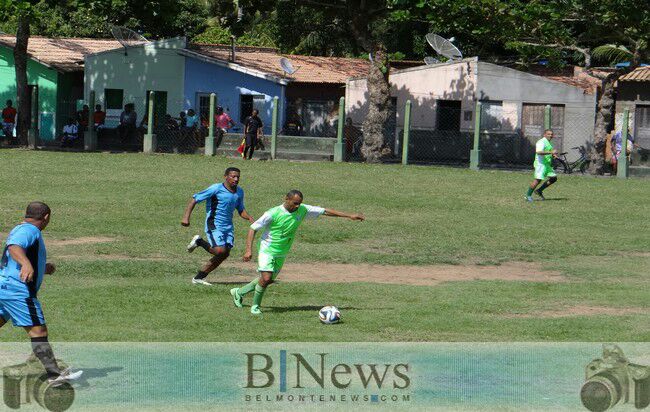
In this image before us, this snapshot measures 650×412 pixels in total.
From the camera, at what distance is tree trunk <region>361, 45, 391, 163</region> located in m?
39.3

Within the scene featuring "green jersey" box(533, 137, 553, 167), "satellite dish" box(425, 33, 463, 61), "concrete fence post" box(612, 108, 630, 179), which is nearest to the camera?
"green jersey" box(533, 137, 553, 167)

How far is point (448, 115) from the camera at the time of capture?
4319 cm

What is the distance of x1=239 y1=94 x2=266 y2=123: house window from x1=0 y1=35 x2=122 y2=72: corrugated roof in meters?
7.05

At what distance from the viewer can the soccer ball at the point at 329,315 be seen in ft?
46.3

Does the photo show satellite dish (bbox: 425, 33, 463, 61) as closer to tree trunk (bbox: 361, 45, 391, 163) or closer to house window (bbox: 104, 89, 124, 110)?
tree trunk (bbox: 361, 45, 391, 163)

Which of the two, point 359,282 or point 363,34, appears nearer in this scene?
point 359,282

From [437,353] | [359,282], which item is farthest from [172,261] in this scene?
[437,353]

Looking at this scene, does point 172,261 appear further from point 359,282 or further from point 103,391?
point 103,391

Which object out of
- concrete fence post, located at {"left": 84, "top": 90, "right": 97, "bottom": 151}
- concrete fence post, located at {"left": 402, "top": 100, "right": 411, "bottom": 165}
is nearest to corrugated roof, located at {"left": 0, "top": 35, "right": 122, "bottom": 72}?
concrete fence post, located at {"left": 84, "top": 90, "right": 97, "bottom": 151}

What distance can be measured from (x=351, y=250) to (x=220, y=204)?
5938 mm

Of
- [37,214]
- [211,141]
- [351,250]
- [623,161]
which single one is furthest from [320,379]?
[211,141]

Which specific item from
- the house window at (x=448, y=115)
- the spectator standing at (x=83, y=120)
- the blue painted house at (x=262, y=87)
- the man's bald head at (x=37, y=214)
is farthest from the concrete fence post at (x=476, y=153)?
the man's bald head at (x=37, y=214)

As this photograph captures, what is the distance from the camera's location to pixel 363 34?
40.3 meters

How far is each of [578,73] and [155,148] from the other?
16041 millimetres
